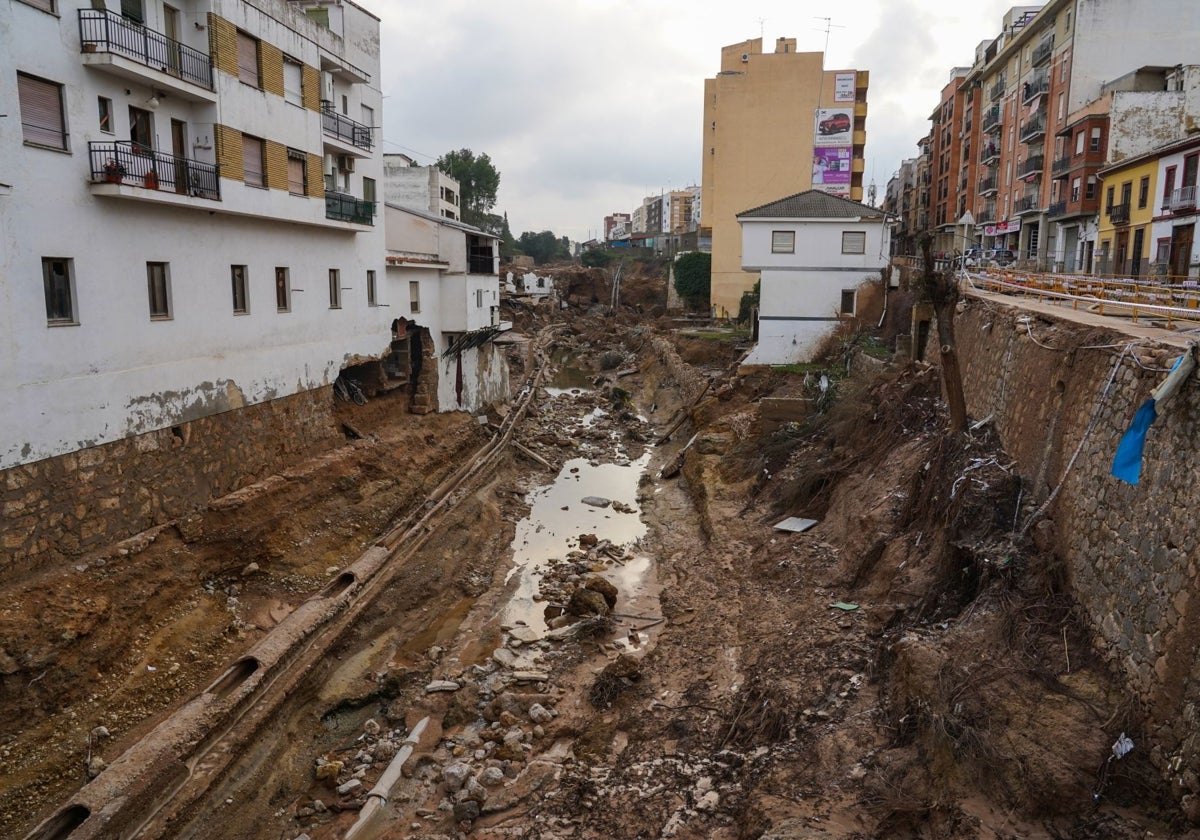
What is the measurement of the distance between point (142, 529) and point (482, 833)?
9.02 m

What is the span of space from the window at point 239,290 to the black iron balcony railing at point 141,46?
3.88 metres

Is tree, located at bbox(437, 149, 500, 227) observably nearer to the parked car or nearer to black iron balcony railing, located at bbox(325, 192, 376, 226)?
the parked car

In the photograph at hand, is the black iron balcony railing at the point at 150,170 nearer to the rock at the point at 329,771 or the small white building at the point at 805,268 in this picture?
the rock at the point at 329,771

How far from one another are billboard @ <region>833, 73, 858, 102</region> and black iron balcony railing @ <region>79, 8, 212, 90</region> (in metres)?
45.1

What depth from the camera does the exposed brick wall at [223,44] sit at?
1662 cm

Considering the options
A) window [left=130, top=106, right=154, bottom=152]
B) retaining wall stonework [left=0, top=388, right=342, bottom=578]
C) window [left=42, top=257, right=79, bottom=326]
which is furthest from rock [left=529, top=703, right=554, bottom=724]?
window [left=130, top=106, right=154, bottom=152]

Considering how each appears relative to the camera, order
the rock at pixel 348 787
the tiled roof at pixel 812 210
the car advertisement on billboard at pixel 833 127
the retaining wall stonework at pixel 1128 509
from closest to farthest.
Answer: the retaining wall stonework at pixel 1128 509
the rock at pixel 348 787
the tiled roof at pixel 812 210
the car advertisement on billboard at pixel 833 127

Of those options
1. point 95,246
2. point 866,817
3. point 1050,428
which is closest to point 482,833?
point 866,817

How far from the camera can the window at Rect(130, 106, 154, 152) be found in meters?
15.0

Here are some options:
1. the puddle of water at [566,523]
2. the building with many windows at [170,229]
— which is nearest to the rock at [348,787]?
the puddle of water at [566,523]

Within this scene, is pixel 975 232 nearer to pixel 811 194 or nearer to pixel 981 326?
pixel 811 194

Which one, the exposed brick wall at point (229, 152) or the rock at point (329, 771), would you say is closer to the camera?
the rock at point (329, 771)

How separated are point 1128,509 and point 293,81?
2015 cm

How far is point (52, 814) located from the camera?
10320mm
